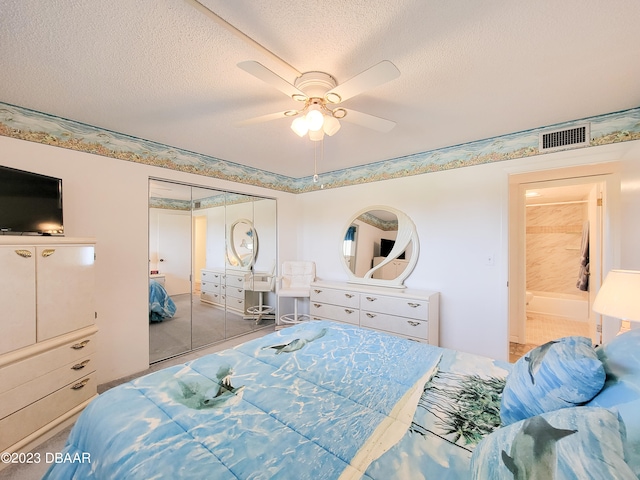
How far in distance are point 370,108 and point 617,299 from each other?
6.68ft

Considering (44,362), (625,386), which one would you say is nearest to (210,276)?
(44,362)

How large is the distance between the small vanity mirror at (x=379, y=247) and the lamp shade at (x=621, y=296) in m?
1.93

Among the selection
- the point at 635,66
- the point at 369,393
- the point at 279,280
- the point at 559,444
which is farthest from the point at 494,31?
the point at 279,280

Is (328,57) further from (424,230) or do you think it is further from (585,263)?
(585,263)

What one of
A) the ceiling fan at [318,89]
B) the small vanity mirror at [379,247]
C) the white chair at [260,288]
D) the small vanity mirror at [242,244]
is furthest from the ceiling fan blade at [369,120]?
the white chair at [260,288]

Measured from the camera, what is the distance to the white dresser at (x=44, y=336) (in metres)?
1.68

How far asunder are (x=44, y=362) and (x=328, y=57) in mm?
2840

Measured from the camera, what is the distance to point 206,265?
3.71 meters

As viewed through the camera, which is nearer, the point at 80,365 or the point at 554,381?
the point at 554,381

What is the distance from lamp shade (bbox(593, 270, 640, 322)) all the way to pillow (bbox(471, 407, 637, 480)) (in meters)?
1.13

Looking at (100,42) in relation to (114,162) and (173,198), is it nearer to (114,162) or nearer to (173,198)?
(114,162)

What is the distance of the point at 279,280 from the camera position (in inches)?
172

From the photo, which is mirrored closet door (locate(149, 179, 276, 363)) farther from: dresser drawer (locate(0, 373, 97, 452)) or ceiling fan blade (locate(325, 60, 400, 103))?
ceiling fan blade (locate(325, 60, 400, 103))

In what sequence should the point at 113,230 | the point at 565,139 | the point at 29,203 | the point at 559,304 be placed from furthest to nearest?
the point at 559,304
the point at 113,230
the point at 565,139
the point at 29,203
